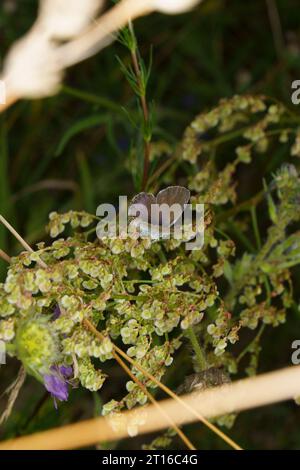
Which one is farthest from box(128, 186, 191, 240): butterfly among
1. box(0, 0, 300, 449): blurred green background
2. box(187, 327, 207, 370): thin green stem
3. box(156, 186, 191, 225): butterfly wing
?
box(0, 0, 300, 449): blurred green background

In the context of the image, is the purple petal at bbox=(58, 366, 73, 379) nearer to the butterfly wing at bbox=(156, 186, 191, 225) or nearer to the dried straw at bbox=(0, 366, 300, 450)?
the dried straw at bbox=(0, 366, 300, 450)

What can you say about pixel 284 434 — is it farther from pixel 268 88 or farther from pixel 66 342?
pixel 66 342

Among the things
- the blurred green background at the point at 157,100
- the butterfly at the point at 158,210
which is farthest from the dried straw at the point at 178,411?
the blurred green background at the point at 157,100

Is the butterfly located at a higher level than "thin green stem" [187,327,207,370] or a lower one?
higher

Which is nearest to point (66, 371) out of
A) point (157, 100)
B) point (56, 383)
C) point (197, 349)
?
point (56, 383)

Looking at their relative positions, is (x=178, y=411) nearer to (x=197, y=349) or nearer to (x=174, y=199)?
(x=197, y=349)

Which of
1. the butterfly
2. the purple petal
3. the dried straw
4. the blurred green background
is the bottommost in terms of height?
the dried straw

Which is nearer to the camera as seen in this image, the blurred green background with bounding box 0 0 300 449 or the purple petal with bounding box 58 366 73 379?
the purple petal with bounding box 58 366 73 379
